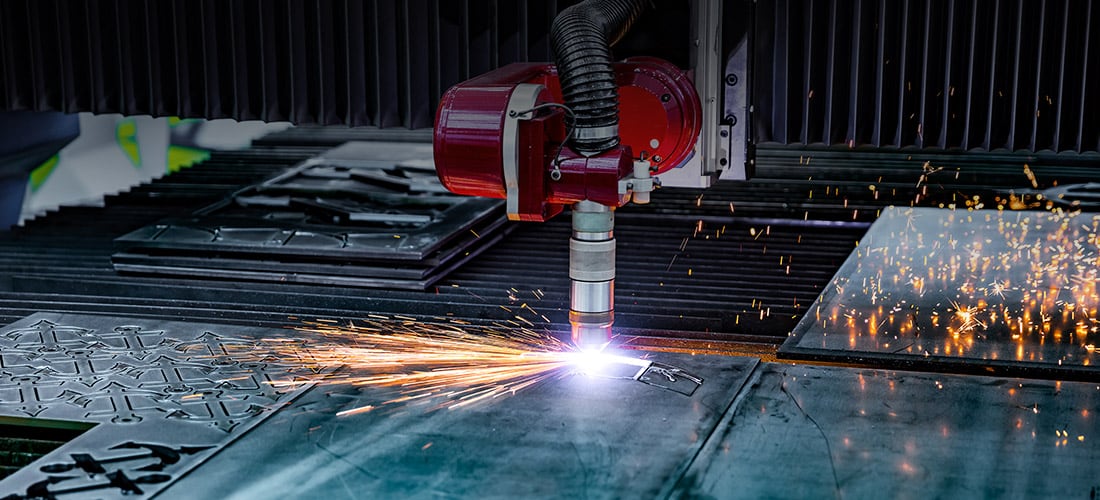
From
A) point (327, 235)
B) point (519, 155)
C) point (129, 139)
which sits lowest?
point (327, 235)

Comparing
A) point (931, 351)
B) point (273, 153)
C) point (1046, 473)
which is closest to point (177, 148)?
point (273, 153)

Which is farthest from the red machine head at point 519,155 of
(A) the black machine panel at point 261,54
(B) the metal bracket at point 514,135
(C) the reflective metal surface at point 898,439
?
(A) the black machine panel at point 261,54

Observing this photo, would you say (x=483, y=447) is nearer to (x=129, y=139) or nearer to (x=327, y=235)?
(x=327, y=235)

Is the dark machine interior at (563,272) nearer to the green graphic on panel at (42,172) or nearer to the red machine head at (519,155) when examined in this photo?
the green graphic on panel at (42,172)

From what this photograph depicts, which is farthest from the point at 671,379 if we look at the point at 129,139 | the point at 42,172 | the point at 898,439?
the point at 129,139

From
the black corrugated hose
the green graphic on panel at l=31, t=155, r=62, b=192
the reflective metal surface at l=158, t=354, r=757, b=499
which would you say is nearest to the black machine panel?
the green graphic on panel at l=31, t=155, r=62, b=192

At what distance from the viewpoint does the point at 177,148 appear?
5488 mm

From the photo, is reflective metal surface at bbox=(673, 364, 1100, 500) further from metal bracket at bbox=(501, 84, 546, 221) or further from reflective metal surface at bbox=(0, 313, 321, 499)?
reflective metal surface at bbox=(0, 313, 321, 499)

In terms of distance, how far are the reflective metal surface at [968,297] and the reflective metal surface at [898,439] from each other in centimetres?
13

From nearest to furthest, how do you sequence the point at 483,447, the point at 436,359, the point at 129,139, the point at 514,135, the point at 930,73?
the point at 483,447
the point at 514,135
the point at 436,359
the point at 930,73
the point at 129,139

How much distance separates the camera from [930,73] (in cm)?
336

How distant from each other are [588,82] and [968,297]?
1.16 meters

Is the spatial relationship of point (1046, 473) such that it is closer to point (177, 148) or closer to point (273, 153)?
point (273, 153)

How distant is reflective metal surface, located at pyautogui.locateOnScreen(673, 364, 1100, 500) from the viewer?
5.52 feet
